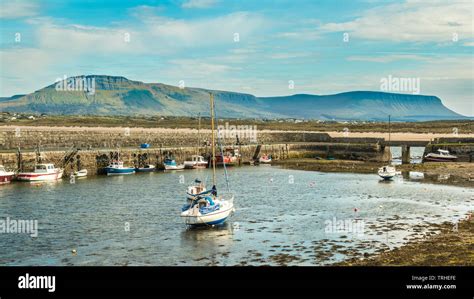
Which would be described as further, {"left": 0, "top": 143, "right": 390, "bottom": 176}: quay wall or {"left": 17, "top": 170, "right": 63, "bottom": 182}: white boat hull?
{"left": 0, "top": 143, "right": 390, "bottom": 176}: quay wall

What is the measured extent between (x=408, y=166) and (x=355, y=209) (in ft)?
106

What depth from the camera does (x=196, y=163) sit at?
67562mm

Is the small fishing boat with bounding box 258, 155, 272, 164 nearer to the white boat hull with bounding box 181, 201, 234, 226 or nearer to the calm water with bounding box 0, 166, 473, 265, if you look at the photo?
the calm water with bounding box 0, 166, 473, 265

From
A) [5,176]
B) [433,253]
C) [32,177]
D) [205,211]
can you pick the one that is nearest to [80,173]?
[32,177]

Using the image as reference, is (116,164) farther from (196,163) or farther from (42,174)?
(42,174)

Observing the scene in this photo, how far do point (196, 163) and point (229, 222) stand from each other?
35.9m

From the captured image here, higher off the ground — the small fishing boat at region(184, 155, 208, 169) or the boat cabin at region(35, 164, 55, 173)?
the boat cabin at region(35, 164, 55, 173)

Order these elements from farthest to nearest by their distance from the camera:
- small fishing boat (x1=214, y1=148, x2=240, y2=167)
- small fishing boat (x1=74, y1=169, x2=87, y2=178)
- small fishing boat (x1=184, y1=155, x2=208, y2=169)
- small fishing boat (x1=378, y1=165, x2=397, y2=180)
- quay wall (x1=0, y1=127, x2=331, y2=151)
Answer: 1. small fishing boat (x1=214, y1=148, x2=240, y2=167)
2. small fishing boat (x1=184, y1=155, x2=208, y2=169)
3. quay wall (x1=0, y1=127, x2=331, y2=151)
4. small fishing boat (x1=74, y1=169, x2=87, y2=178)
5. small fishing boat (x1=378, y1=165, x2=397, y2=180)

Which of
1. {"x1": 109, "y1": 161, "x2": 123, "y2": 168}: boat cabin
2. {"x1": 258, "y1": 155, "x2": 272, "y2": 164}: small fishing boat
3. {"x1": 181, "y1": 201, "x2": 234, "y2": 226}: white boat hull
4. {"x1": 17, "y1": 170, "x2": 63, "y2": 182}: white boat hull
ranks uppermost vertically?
{"x1": 109, "y1": 161, "x2": 123, "y2": 168}: boat cabin

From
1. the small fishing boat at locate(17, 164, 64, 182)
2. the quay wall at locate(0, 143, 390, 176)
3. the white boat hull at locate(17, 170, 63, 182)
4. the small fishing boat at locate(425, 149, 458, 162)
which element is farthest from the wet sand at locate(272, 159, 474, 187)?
the white boat hull at locate(17, 170, 63, 182)

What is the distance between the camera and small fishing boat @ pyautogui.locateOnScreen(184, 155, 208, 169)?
67188mm

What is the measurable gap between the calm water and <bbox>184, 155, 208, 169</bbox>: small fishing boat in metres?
13.0
